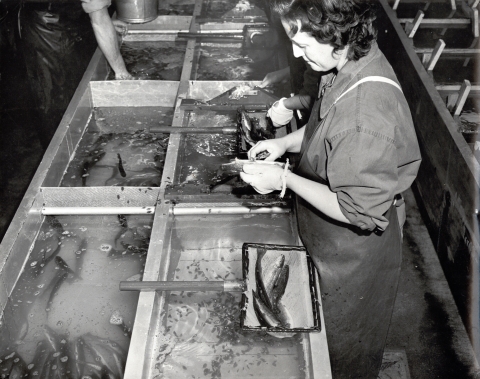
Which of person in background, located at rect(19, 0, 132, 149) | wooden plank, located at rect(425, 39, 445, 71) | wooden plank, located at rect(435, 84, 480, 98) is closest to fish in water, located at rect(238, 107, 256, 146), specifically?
wooden plank, located at rect(435, 84, 480, 98)

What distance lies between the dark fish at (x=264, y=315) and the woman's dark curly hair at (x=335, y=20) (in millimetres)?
1048

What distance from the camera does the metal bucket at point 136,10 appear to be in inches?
187

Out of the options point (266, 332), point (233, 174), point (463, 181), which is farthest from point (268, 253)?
point (463, 181)

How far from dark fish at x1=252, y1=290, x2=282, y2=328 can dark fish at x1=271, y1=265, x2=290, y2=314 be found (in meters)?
0.05

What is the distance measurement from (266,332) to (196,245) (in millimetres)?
727

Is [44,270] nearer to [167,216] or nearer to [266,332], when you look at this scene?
[167,216]

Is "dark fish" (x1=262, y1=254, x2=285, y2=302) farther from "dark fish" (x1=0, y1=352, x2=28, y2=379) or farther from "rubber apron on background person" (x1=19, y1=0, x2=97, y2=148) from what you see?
"rubber apron on background person" (x1=19, y1=0, x2=97, y2=148)

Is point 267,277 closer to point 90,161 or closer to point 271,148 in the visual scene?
point 271,148

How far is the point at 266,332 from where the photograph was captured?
1958 mm

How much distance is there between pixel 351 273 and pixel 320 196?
52 cm

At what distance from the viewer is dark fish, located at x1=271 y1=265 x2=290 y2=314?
210 centimetres

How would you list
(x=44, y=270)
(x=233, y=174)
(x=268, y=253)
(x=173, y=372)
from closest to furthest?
1. (x=173, y=372)
2. (x=268, y=253)
3. (x=44, y=270)
4. (x=233, y=174)

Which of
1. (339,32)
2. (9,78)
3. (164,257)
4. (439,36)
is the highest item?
(339,32)

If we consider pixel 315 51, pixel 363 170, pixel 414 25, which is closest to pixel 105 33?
pixel 315 51
